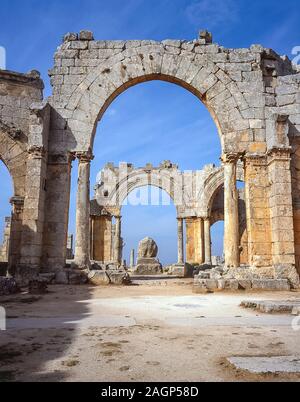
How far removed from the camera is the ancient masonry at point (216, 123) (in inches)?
379

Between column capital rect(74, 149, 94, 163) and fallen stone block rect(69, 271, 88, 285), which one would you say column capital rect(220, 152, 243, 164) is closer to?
column capital rect(74, 149, 94, 163)

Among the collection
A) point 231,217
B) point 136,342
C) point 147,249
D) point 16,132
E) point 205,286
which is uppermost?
point 16,132

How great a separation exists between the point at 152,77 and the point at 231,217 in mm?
5167

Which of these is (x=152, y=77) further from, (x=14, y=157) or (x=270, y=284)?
(x=270, y=284)

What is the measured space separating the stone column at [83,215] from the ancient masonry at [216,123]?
0.10 feet

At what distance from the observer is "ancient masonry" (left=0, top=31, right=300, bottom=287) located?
31.6ft

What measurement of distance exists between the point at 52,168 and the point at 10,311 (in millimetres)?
6041

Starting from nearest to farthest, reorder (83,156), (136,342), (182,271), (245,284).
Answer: (136,342) < (245,284) < (83,156) < (182,271)

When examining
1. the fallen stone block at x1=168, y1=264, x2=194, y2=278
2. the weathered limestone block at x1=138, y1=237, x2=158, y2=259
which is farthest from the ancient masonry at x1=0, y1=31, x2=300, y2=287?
the weathered limestone block at x1=138, y1=237, x2=158, y2=259

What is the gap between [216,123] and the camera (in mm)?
11031

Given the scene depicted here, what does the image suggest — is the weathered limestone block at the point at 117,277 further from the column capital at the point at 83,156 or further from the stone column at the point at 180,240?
the stone column at the point at 180,240

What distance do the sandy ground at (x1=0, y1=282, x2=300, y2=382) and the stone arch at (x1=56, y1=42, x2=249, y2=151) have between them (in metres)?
6.43

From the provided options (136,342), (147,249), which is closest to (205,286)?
(136,342)

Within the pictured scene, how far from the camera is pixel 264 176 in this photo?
33.6ft
